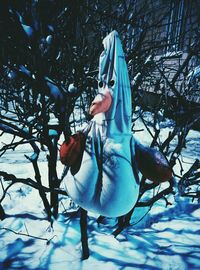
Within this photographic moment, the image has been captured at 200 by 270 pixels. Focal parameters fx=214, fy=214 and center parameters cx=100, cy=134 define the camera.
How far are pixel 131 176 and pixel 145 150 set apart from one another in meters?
0.17

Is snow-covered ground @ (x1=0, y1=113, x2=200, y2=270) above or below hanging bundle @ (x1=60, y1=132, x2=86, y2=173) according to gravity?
below

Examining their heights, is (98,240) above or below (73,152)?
below

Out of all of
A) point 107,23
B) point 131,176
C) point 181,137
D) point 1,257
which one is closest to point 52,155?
point 1,257

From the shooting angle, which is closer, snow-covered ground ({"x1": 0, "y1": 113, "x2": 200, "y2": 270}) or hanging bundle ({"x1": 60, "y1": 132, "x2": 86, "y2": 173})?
hanging bundle ({"x1": 60, "y1": 132, "x2": 86, "y2": 173})

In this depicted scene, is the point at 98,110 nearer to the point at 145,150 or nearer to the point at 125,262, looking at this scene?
the point at 145,150

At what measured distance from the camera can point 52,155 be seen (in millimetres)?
2172

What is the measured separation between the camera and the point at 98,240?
215 centimetres

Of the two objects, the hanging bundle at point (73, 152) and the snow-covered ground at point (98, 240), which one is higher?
the hanging bundle at point (73, 152)

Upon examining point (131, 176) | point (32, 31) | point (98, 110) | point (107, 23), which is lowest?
point (131, 176)

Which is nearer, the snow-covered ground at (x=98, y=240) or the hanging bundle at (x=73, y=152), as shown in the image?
the hanging bundle at (x=73, y=152)

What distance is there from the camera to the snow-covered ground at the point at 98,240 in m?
1.90

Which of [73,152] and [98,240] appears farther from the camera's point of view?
[98,240]

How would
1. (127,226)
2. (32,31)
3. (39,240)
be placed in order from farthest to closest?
(127,226)
(39,240)
(32,31)

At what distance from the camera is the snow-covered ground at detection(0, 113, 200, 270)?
6.24ft
